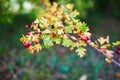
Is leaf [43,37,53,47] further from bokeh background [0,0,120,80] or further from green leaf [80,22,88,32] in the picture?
bokeh background [0,0,120,80]

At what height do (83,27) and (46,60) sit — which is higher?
(46,60)

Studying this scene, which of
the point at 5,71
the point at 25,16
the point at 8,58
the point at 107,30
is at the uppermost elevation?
the point at 25,16

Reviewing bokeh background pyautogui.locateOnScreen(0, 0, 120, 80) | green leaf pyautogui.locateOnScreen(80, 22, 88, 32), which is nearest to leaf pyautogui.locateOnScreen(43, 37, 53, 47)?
green leaf pyautogui.locateOnScreen(80, 22, 88, 32)

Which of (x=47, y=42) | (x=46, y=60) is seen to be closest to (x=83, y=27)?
(x=47, y=42)

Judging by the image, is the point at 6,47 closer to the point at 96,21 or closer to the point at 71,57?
the point at 71,57

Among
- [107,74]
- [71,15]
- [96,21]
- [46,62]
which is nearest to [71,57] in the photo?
[46,62]

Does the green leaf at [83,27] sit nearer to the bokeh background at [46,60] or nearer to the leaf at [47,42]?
the leaf at [47,42]

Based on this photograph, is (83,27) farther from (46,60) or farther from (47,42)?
(46,60)

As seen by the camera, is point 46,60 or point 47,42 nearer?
point 47,42

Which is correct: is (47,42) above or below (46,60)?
below

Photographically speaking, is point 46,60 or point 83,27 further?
point 46,60

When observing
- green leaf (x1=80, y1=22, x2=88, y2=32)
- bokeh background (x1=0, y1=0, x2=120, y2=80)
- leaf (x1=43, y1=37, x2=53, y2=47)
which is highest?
bokeh background (x1=0, y1=0, x2=120, y2=80)
